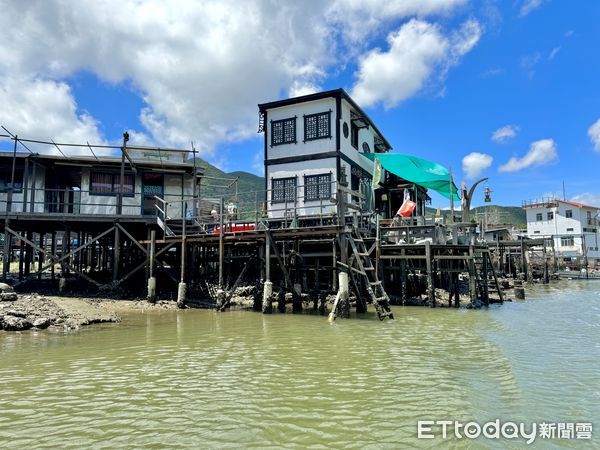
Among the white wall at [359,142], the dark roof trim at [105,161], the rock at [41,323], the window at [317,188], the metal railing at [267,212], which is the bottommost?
the rock at [41,323]

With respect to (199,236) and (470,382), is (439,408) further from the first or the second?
(199,236)

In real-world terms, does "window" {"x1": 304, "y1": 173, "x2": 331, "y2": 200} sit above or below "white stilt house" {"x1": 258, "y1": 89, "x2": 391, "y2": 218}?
below

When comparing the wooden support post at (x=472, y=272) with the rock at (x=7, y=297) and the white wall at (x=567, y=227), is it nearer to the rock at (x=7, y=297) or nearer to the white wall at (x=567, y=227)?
the rock at (x=7, y=297)

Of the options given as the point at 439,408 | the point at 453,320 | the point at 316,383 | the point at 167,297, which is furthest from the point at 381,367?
Answer: the point at 167,297

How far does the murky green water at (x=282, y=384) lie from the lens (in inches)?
213

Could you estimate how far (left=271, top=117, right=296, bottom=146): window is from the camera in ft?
80.5

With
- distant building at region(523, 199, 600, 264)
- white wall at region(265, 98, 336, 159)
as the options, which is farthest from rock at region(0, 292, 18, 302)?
distant building at region(523, 199, 600, 264)

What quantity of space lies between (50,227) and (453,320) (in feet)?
76.6

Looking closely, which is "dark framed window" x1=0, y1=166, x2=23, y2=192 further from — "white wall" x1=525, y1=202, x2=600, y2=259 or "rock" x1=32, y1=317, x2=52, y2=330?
"white wall" x1=525, y1=202, x2=600, y2=259

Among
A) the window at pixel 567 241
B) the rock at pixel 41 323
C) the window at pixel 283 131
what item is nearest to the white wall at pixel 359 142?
the window at pixel 283 131

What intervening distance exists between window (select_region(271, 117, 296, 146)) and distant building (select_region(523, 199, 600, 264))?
54.6m

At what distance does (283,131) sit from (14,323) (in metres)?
17.0

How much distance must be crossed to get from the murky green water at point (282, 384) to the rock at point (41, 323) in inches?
23.4

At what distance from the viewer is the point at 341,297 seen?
14992 mm
